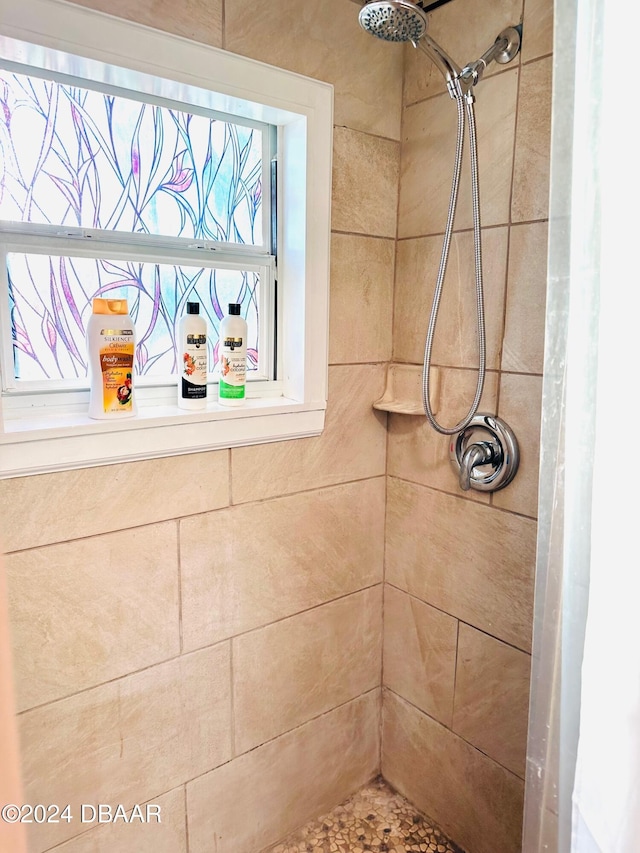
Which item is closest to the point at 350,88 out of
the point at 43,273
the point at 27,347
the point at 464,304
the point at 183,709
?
the point at 464,304

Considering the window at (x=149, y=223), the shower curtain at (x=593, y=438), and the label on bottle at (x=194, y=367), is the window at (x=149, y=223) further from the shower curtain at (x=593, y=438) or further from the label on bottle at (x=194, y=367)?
the shower curtain at (x=593, y=438)

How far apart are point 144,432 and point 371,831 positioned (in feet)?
4.31

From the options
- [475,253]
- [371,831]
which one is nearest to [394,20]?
[475,253]

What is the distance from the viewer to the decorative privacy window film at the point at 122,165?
115 cm

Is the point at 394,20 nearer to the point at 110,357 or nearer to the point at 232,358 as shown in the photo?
the point at 232,358

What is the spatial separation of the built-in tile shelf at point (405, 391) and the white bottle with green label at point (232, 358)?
422 mm

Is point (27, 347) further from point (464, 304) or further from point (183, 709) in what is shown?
point (464, 304)

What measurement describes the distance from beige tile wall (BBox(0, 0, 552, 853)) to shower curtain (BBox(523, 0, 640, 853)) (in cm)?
47

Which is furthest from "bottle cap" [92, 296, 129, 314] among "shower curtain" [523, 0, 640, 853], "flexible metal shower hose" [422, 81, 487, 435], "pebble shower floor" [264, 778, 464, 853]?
"pebble shower floor" [264, 778, 464, 853]

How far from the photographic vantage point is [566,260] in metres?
0.82

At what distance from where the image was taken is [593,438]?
80 cm

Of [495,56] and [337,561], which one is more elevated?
[495,56]

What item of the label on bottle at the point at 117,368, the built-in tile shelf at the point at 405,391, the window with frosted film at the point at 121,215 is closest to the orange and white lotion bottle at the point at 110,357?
the label on bottle at the point at 117,368

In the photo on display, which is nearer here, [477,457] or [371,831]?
[477,457]
